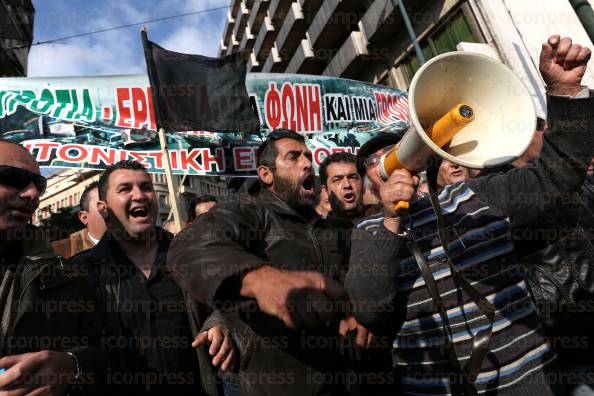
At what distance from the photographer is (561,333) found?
1.67 m

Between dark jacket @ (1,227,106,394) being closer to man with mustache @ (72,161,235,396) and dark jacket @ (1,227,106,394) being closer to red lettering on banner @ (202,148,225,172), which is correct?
man with mustache @ (72,161,235,396)

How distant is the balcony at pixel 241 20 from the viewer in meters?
25.1

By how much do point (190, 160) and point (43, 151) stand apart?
1.92m

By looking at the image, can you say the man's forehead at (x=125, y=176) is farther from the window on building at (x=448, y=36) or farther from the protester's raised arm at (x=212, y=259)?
the window on building at (x=448, y=36)

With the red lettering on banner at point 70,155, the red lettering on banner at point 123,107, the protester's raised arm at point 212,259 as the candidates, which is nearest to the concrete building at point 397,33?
the protester's raised arm at point 212,259

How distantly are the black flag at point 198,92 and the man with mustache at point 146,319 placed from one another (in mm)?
2787

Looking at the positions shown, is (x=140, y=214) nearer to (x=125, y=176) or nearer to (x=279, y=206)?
(x=125, y=176)

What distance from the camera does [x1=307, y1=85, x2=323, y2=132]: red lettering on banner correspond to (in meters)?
6.80

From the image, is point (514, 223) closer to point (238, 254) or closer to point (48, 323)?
point (238, 254)

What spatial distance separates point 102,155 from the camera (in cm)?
501

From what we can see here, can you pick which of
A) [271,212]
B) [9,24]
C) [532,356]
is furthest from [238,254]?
[9,24]

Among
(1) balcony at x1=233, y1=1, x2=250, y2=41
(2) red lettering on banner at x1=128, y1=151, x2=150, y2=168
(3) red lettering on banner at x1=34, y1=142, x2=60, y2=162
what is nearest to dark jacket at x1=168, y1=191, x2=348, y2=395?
(2) red lettering on banner at x1=128, y1=151, x2=150, y2=168

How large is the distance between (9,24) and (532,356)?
30.9 meters

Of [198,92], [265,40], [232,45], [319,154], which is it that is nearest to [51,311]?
[198,92]
